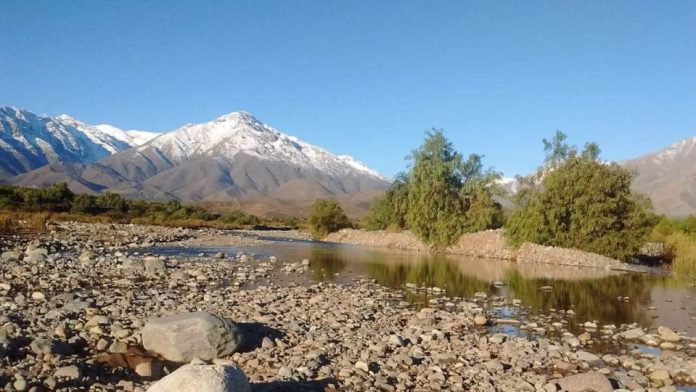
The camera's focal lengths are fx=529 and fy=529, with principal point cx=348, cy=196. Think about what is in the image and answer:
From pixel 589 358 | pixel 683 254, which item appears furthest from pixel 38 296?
pixel 683 254

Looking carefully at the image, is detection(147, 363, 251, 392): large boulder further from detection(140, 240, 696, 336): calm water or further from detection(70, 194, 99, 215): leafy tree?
detection(70, 194, 99, 215): leafy tree

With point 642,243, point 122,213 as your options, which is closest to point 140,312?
point 642,243

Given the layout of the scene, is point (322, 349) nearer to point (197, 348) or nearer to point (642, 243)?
point (197, 348)

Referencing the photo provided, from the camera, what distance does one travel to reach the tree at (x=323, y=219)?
72375 mm

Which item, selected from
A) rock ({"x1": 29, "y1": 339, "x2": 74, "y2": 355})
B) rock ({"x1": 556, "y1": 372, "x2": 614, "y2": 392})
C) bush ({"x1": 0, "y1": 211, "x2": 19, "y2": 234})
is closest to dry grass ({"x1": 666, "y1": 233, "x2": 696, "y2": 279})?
rock ({"x1": 556, "y1": 372, "x2": 614, "y2": 392})

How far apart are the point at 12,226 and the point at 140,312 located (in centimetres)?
4089

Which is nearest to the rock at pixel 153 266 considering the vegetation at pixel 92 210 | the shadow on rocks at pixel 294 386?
the shadow on rocks at pixel 294 386

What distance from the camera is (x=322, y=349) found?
40.1 feet

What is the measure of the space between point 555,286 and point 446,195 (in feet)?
95.1

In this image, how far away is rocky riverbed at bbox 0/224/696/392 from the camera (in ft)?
32.4

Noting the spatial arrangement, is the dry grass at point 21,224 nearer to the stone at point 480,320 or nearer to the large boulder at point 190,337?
the large boulder at point 190,337

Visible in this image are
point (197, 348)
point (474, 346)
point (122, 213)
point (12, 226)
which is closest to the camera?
point (197, 348)

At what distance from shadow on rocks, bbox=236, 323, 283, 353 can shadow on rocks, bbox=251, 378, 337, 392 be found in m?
2.37

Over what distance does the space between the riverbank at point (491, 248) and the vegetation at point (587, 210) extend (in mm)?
1249
